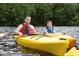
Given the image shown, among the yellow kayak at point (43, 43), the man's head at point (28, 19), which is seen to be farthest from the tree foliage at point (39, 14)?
the yellow kayak at point (43, 43)

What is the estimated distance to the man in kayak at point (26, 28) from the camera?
6148 millimetres

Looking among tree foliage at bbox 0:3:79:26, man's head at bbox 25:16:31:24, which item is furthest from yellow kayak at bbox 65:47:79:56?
man's head at bbox 25:16:31:24

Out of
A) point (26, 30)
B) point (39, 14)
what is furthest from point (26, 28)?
point (39, 14)

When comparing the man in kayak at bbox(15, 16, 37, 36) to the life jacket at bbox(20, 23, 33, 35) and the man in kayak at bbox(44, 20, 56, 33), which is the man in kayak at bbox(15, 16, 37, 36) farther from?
the man in kayak at bbox(44, 20, 56, 33)

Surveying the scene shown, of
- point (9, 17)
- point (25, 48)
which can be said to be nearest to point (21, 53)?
point (25, 48)

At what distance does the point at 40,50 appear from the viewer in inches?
244

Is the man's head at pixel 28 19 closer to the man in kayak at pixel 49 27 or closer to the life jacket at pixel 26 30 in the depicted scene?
the life jacket at pixel 26 30

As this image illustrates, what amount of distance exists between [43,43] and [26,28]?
30 cm

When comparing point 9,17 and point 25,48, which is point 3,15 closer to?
point 9,17

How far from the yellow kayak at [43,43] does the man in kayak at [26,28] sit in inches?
2.6

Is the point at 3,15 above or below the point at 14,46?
above

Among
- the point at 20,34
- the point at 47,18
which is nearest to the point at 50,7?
the point at 47,18

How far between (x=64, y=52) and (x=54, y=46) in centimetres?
15

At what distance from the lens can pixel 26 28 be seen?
6191 millimetres
